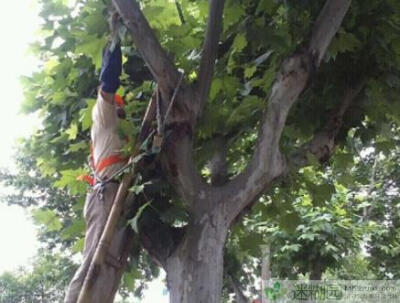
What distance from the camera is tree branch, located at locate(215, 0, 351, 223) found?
11.3 ft

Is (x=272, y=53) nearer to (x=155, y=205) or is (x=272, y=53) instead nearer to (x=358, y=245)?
(x=155, y=205)

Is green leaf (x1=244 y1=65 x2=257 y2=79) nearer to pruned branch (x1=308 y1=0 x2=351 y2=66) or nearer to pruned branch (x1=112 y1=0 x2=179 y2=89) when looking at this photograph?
pruned branch (x1=308 y1=0 x2=351 y2=66)

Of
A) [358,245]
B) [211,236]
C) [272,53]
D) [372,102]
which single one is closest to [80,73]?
[272,53]

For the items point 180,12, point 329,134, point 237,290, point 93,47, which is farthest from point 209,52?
point 237,290

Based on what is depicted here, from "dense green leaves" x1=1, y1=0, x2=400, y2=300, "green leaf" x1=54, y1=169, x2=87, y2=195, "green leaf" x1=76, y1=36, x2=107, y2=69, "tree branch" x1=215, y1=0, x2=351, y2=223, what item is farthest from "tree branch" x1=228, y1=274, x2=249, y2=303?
"green leaf" x1=76, y1=36, x2=107, y2=69

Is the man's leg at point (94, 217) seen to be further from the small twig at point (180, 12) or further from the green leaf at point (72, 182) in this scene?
the small twig at point (180, 12)

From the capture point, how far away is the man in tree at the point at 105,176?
11.1 ft

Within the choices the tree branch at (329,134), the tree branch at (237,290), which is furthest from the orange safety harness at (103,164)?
the tree branch at (237,290)

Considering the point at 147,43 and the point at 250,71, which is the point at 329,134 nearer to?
the point at 250,71

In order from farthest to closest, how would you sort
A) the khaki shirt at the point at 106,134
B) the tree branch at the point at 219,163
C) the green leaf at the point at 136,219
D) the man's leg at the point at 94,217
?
the tree branch at the point at 219,163 → the khaki shirt at the point at 106,134 → the man's leg at the point at 94,217 → the green leaf at the point at 136,219

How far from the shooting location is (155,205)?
3.53 metres

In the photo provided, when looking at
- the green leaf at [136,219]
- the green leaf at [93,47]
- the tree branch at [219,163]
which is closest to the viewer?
the green leaf at [136,219]

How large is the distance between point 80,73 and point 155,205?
1.35 m

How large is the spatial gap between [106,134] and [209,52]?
915mm
